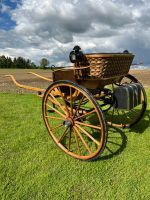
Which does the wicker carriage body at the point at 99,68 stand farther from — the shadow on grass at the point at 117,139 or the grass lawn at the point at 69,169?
the grass lawn at the point at 69,169

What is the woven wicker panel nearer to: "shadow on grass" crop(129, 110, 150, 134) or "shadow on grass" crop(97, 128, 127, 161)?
"shadow on grass" crop(97, 128, 127, 161)

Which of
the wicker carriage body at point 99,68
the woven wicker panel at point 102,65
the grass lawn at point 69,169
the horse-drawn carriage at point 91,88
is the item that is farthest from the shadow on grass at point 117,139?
the woven wicker panel at point 102,65

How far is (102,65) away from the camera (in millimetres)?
3398

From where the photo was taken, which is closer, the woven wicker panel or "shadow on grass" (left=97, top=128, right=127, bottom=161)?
the woven wicker panel

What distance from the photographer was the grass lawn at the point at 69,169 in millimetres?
2998

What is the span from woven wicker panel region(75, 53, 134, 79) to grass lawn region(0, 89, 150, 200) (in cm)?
126

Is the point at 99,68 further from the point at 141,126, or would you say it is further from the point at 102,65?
the point at 141,126

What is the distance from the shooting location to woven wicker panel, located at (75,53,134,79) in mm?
3371

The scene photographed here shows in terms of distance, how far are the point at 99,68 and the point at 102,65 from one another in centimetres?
6

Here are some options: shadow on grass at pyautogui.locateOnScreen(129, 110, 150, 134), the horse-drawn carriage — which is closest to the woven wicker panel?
the horse-drawn carriage

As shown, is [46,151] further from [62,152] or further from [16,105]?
[16,105]

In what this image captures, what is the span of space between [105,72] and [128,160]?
52.9 inches

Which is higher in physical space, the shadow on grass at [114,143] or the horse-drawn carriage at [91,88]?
the horse-drawn carriage at [91,88]

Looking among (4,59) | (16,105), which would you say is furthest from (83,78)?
(4,59)
